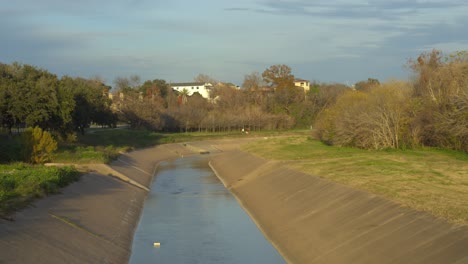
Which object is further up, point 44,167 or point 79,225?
point 44,167

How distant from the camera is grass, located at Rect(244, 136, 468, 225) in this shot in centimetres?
2059

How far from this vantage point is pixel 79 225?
2308 cm

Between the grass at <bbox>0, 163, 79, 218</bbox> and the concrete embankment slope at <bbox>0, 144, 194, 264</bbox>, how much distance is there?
411 millimetres

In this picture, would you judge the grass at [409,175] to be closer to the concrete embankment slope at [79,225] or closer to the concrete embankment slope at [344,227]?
the concrete embankment slope at [344,227]

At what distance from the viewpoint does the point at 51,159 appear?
145 feet

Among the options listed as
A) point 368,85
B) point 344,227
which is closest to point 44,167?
point 344,227

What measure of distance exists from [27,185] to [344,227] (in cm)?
1426

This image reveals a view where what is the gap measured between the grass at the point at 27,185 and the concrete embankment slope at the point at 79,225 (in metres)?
0.41

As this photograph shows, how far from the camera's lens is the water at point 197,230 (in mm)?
21906

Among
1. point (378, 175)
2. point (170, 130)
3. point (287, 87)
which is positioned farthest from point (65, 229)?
point (287, 87)

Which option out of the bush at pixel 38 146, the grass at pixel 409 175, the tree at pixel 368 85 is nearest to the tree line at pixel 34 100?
the bush at pixel 38 146

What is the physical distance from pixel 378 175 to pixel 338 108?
30.5 metres

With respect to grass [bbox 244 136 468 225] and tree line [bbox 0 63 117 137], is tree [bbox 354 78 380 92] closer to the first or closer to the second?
grass [bbox 244 136 468 225]

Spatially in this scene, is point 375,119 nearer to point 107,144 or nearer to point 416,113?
point 416,113
